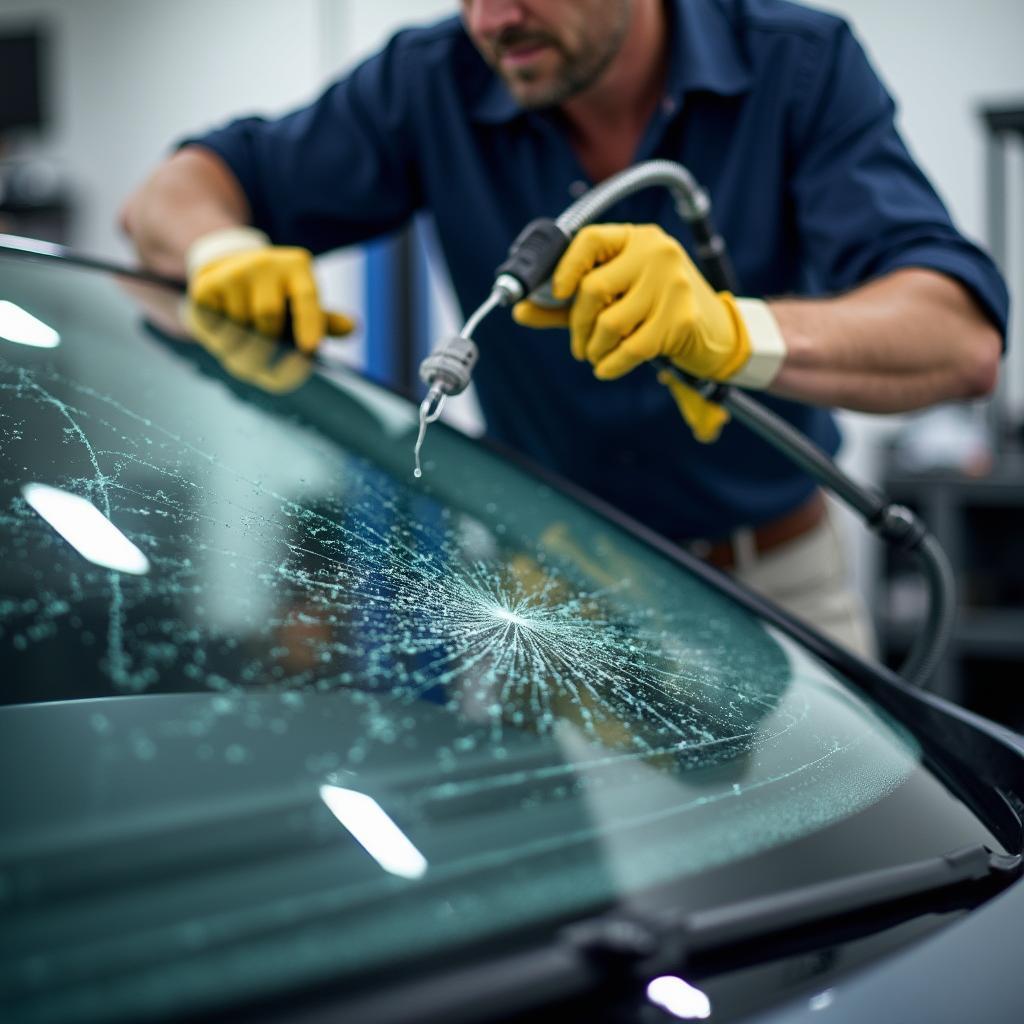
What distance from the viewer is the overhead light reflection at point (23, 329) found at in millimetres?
746

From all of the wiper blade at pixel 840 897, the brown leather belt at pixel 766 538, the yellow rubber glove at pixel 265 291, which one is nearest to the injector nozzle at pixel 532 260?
the yellow rubber glove at pixel 265 291

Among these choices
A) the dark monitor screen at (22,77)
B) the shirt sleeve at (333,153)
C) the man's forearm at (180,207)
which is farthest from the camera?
the dark monitor screen at (22,77)

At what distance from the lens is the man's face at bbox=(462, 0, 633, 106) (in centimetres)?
122

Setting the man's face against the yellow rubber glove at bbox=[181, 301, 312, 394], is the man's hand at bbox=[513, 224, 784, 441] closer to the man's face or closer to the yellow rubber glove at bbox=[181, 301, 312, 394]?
the yellow rubber glove at bbox=[181, 301, 312, 394]

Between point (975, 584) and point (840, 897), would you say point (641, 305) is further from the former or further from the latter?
point (975, 584)

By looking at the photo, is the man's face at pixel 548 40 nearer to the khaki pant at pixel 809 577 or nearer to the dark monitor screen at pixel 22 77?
the khaki pant at pixel 809 577

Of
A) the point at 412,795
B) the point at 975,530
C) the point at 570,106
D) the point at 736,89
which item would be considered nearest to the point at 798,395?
the point at 736,89

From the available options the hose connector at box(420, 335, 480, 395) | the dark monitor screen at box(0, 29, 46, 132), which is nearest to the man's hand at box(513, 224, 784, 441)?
the hose connector at box(420, 335, 480, 395)

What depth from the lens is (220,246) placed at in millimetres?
1221

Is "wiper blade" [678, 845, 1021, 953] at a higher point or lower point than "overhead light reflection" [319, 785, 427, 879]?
lower

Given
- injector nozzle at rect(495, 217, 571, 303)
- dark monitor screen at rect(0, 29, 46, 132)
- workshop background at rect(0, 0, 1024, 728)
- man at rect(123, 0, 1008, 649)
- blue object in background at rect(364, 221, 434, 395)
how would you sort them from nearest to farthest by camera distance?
injector nozzle at rect(495, 217, 571, 303) < man at rect(123, 0, 1008, 649) < workshop background at rect(0, 0, 1024, 728) < blue object in background at rect(364, 221, 434, 395) < dark monitor screen at rect(0, 29, 46, 132)

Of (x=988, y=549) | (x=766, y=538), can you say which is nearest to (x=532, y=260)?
(x=766, y=538)

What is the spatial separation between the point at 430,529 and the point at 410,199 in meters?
0.95

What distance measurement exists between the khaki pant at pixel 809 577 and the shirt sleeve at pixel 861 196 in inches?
15.3
